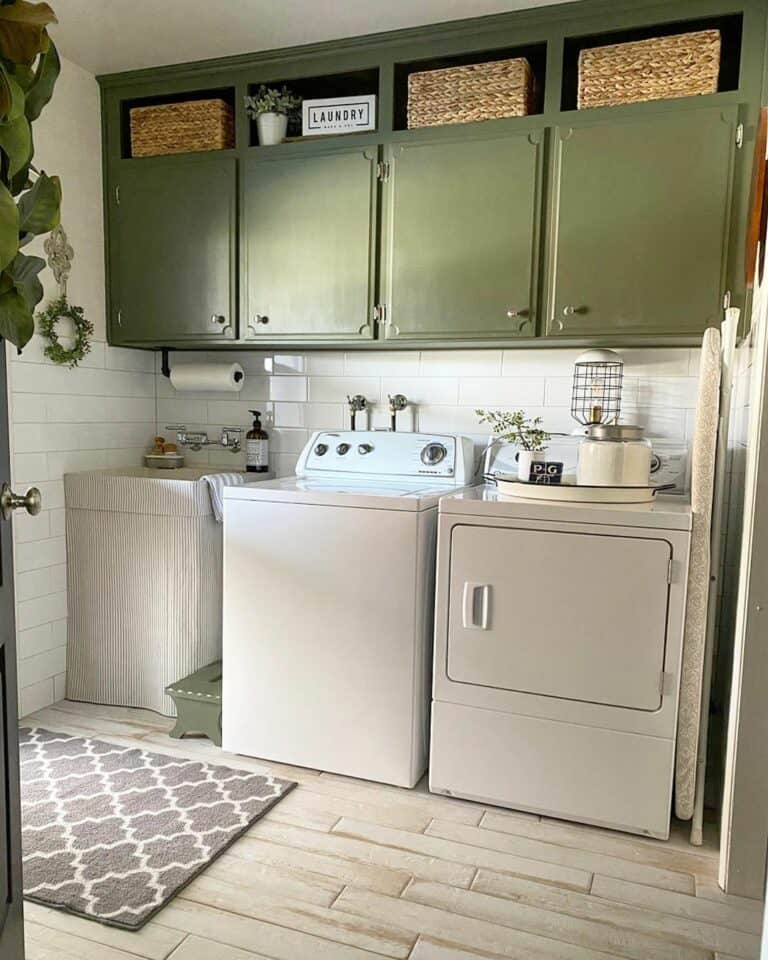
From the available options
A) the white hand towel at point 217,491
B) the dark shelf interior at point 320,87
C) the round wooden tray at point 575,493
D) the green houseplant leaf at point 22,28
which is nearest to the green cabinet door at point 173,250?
the dark shelf interior at point 320,87

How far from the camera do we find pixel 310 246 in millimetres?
2852

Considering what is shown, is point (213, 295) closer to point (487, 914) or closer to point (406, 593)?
point (406, 593)

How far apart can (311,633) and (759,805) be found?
1.34 meters

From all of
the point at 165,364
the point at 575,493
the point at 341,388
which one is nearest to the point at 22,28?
the point at 575,493

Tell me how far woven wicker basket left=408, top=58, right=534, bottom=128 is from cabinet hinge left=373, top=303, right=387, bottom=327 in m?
0.64

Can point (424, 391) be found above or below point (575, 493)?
above

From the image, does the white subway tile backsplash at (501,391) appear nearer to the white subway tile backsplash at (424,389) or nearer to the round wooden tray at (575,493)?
the white subway tile backsplash at (424,389)

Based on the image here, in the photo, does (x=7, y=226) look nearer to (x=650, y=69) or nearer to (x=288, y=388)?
(x=650, y=69)

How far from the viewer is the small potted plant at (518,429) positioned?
8.84 ft

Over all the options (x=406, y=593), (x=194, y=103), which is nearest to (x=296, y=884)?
(x=406, y=593)

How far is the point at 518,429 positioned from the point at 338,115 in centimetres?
136

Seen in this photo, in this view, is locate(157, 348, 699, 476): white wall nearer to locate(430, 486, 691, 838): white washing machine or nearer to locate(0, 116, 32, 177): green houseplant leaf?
locate(430, 486, 691, 838): white washing machine

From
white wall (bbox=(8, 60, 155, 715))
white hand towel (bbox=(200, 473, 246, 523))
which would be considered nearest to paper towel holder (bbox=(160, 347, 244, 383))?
white wall (bbox=(8, 60, 155, 715))

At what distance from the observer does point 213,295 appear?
A: 3025mm
